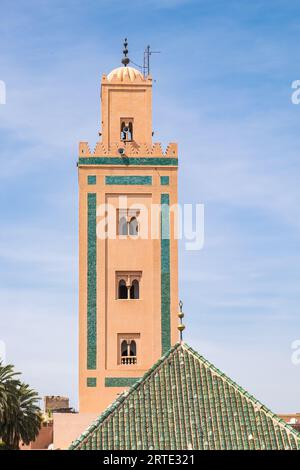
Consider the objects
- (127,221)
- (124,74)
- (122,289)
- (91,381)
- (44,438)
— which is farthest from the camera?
(44,438)

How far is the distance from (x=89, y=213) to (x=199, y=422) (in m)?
19.8

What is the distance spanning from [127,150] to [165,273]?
4.82m

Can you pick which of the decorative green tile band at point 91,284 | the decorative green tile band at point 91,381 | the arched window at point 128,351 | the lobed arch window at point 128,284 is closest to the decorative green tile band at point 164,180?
the decorative green tile band at point 91,284

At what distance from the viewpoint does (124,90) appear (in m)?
41.2

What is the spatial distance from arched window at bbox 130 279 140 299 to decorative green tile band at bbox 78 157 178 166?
4382 millimetres

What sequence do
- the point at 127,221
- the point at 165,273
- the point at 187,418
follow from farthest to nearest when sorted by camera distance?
the point at 127,221 < the point at 165,273 < the point at 187,418

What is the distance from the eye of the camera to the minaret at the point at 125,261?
126 feet

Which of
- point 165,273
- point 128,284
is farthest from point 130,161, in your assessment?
point 128,284

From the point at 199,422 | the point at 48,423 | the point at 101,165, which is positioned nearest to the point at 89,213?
the point at 101,165

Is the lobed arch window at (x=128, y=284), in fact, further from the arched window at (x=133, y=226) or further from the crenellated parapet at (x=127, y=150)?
the crenellated parapet at (x=127, y=150)

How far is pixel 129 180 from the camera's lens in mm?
39688

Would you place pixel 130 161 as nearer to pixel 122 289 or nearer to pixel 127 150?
pixel 127 150
